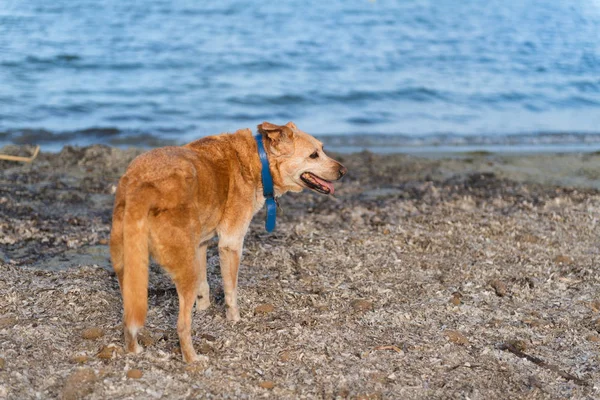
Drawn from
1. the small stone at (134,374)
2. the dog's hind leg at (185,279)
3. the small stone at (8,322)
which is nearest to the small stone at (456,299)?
the dog's hind leg at (185,279)

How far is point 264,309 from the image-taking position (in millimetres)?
5344

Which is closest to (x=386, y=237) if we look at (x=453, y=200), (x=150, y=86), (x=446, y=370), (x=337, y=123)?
(x=453, y=200)

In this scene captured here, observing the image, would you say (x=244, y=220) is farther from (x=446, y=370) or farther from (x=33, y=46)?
(x=33, y=46)

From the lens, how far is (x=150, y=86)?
1703cm

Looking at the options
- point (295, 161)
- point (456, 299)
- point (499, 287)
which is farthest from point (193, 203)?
point (499, 287)

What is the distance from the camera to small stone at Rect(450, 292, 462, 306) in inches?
221

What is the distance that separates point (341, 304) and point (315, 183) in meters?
0.98

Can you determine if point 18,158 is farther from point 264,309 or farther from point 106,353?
point 106,353

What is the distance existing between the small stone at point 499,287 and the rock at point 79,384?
333 centimetres

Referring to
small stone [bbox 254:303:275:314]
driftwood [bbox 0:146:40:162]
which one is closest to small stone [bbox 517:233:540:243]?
small stone [bbox 254:303:275:314]

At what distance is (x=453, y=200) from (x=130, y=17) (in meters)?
19.9

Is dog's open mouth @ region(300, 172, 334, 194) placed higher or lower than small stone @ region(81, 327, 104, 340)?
higher

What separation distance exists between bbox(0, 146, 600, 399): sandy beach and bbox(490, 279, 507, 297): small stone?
45mm

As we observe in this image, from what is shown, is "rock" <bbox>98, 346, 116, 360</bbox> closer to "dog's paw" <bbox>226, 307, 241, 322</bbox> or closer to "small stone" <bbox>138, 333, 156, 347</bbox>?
"small stone" <bbox>138, 333, 156, 347</bbox>
